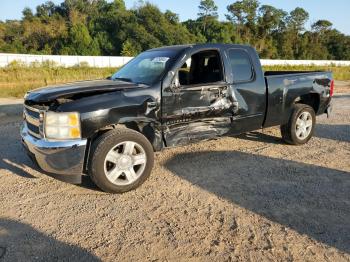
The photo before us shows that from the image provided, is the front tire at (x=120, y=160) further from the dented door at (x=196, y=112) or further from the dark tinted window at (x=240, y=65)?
the dark tinted window at (x=240, y=65)

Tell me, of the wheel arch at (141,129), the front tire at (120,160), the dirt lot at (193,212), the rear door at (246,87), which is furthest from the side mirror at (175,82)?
the dirt lot at (193,212)

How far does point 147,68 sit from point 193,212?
2324 mm

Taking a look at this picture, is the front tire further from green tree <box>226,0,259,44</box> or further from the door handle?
green tree <box>226,0,259,44</box>

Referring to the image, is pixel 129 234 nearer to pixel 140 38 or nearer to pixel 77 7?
pixel 140 38

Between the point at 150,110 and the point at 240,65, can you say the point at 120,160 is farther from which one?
the point at 240,65

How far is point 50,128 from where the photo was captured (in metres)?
4.04

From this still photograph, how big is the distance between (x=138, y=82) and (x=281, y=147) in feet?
9.93

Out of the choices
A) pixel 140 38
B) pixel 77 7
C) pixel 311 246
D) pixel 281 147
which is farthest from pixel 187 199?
pixel 77 7

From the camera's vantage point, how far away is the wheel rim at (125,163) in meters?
4.29

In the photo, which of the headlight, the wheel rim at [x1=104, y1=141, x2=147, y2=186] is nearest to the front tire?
the wheel rim at [x1=104, y1=141, x2=147, y2=186]

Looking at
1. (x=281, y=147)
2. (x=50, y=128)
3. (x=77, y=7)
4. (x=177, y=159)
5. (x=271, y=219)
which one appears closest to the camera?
(x=271, y=219)

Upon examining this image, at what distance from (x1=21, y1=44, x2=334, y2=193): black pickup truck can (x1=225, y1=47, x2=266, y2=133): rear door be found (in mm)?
16

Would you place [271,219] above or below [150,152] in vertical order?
below

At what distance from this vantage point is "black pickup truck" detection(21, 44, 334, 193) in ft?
13.4
